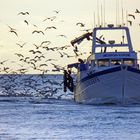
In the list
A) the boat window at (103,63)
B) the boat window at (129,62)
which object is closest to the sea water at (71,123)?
the boat window at (103,63)

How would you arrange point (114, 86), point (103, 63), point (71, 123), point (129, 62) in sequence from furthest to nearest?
point (129, 62) < point (103, 63) < point (114, 86) < point (71, 123)

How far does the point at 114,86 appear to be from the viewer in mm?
62500

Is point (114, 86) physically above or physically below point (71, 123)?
above

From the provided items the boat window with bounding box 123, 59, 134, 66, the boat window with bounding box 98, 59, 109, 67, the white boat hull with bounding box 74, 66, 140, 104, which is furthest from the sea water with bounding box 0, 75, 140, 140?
the boat window with bounding box 123, 59, 134, 66

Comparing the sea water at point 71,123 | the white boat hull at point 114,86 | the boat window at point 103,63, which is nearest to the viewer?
the sea water at point 71,123

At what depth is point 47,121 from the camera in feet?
162

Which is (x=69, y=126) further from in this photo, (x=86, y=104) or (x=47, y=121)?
(x=86, y=104)

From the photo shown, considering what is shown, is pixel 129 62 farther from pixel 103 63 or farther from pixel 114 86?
pixel 114 86

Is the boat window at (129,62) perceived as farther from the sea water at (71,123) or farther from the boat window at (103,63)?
the sea water at (71,123)

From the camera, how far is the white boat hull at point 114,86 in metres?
61.6

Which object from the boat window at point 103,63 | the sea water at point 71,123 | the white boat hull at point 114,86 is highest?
the boat window at point 103,63

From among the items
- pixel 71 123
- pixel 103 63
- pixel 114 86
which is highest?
pixel 103 63

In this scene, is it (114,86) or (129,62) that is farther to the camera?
(129,62)

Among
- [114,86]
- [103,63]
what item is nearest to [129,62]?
[103,63]
